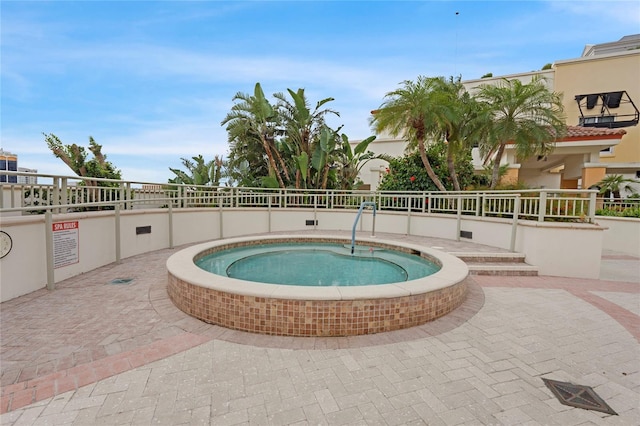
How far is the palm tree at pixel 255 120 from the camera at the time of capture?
42.9 ft

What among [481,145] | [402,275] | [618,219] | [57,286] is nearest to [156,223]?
[57,286]

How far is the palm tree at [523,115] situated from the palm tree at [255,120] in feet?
30.1

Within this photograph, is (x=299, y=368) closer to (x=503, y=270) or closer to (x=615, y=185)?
(x=503, y=270)

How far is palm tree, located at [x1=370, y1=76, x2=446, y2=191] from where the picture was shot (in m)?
11.4

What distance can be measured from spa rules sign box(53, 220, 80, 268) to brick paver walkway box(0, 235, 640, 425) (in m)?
0.85

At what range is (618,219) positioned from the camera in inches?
404

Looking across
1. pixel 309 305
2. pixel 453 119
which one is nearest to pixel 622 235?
pixel 453 119

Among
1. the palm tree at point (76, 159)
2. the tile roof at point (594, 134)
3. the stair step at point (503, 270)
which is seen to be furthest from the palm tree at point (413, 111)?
the palm tree at point (76, 159)

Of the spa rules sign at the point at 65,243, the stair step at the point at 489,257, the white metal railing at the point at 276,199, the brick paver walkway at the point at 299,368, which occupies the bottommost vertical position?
the brick paver walkway at the point at 299,368

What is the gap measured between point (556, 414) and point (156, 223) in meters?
8.31

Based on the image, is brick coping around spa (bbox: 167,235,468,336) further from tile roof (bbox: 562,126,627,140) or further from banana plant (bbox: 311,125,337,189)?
tile roof (bbox: 562,126,627,140)

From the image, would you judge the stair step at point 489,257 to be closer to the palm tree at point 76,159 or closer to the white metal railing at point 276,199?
the white metal railing at point 276,199

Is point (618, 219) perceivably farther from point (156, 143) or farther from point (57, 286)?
point (156, 143)

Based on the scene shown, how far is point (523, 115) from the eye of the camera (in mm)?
12070
